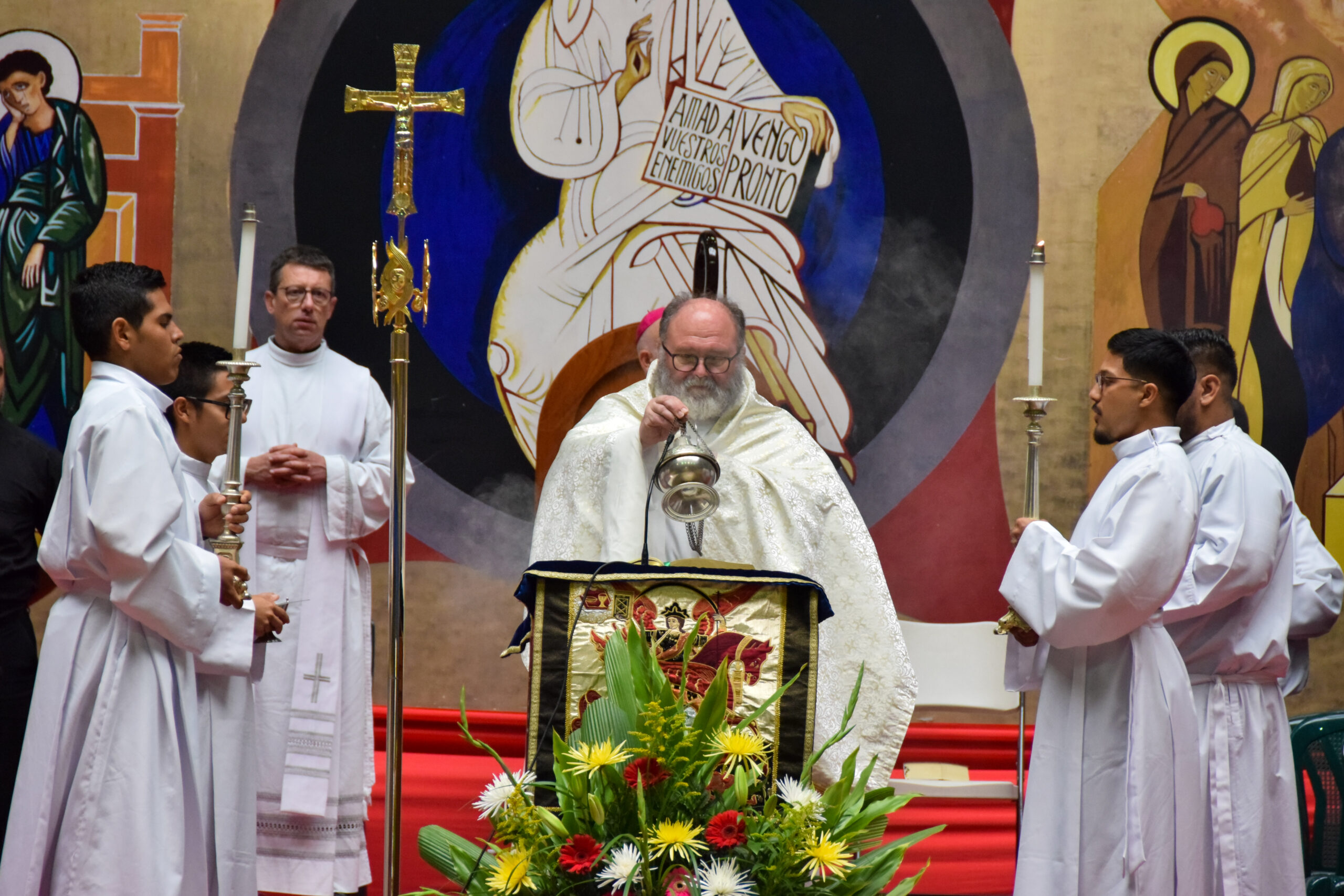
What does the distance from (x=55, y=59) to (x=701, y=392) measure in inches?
171

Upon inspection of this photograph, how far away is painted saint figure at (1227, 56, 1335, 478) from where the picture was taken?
21.8 ft

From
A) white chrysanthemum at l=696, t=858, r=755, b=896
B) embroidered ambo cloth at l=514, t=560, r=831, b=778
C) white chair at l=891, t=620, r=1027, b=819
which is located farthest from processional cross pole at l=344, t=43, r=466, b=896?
white chair at l=891, t=620, r=1027, b=819

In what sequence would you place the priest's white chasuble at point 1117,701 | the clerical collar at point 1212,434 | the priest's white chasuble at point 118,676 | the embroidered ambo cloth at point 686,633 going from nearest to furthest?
1. the embroidered ambo cloth at point 686,633
2. the priest's white chasuble at point 118,676
3. the priest's white chasuble at point 1117,701
4. the clerical collar at point 1212,434

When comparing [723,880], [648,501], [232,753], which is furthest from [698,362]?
[723,880]

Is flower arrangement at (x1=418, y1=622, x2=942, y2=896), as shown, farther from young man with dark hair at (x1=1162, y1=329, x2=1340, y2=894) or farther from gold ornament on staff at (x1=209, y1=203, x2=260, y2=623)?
young man with dark hair at (x1=1162, y1=329, x2=1340, y2=894)

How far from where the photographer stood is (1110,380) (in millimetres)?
4156

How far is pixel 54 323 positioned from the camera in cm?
646

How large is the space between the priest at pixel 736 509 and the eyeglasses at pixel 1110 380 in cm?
88

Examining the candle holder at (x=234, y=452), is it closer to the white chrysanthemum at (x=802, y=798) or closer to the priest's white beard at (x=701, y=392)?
the priest's white beard at (x=701, y=392)

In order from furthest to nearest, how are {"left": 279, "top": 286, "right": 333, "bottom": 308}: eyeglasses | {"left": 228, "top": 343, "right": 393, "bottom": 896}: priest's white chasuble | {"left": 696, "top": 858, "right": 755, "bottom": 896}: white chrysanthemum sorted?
1. {"left": 279, "top": 286, "right": 333, "bottom": 308}: eyeglasses
2. {"left": 228, "top": 343, "right": 393, "bottom": 896}: priest's white chasuble
3. {"left": 696, "top": 858, "right": 755, "bottom": 896}: white chrysanthemum

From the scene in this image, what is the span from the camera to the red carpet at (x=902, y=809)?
5297mm

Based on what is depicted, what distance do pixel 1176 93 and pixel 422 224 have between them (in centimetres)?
372

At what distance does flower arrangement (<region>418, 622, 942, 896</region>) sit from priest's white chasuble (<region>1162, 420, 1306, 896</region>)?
2.43 meters

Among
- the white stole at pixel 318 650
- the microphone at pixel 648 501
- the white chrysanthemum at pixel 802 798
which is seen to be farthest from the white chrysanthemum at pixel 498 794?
the white stole at pixel 318 650
